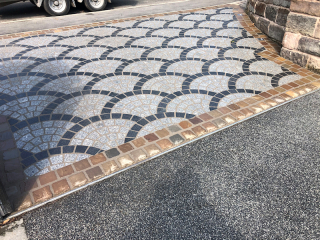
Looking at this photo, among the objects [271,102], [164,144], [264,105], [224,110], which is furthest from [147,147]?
[271,102]

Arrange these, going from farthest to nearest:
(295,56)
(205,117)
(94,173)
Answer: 1. (295,56)
2. (205,117)
3. (94,173)

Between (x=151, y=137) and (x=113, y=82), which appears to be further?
(x=113, y=82)

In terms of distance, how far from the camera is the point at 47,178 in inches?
93.4

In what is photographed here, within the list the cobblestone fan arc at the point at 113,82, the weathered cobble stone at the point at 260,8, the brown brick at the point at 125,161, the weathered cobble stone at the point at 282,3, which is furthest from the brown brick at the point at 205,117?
the weathered cobble stone at the point at 260,8

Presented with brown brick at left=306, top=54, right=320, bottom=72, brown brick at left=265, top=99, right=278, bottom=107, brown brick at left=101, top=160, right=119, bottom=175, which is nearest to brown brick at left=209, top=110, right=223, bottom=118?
brown brick at left=265, top=99, right=278, bottom=107

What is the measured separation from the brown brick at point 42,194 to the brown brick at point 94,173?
36 centimetres

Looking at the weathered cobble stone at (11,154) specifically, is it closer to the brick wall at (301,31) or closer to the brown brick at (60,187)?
the brown brick at (60,187)

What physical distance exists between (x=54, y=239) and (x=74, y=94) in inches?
84.3

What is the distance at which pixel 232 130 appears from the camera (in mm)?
2971

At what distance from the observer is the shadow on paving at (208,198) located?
1.96 m

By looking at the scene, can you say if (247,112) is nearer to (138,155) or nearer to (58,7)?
(138,155)

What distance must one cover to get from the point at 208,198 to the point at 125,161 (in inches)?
33.9

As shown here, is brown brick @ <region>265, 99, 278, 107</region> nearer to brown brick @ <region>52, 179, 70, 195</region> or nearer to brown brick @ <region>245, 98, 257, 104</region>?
A: brown brick @ <region>245, 98, 257, 104</region>

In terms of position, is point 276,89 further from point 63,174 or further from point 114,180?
point 63,174
